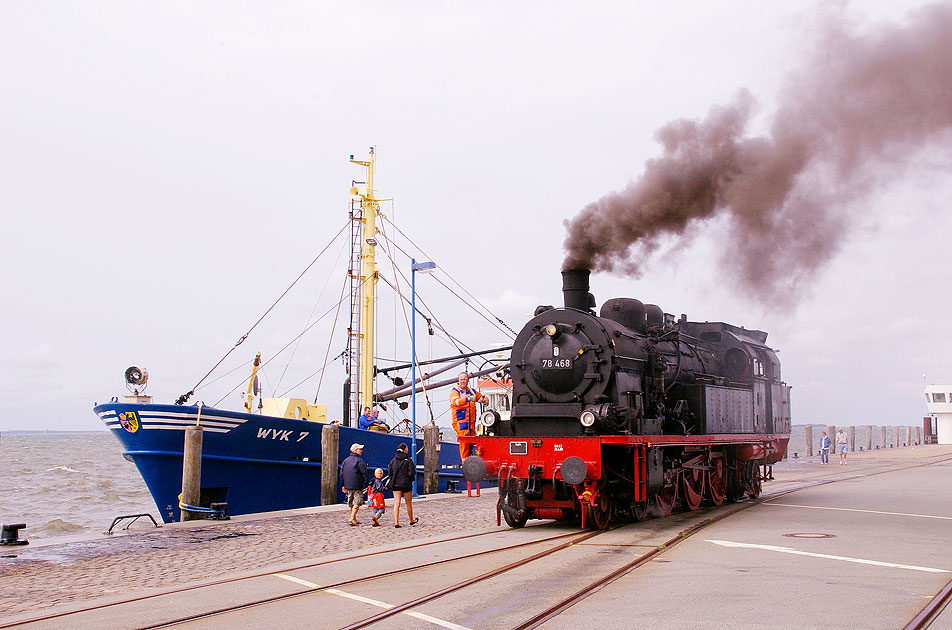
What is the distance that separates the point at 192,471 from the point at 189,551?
4.11 meters

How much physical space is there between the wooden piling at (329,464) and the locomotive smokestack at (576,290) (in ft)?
22.1

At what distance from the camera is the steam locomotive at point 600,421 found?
1312cm

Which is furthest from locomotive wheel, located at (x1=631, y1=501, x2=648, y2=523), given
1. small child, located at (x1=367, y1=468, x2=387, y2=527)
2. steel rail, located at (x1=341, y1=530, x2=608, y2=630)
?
small child, located at (x1=367, y1=468, x2=387, y2=527)

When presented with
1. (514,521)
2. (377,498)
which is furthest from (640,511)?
(377,498)

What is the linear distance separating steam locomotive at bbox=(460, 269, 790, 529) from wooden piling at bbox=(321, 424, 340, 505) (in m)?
5.21

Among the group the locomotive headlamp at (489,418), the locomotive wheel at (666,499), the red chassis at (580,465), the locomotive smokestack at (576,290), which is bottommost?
the locomotive wheel at (666,499)

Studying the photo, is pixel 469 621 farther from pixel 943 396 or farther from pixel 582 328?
pixel 943 396

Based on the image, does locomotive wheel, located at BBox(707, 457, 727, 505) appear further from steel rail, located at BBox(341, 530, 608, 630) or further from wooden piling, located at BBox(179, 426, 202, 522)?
wooden piling, located at BBox(179, 426, 202, 522)

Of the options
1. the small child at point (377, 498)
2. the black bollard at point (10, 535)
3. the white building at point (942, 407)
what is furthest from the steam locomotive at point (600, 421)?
the white building at point (942, 407)

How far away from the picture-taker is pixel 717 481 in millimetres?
17625

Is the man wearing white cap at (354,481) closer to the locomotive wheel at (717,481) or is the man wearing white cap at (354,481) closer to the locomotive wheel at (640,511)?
the locomotive wheel at (640,511)

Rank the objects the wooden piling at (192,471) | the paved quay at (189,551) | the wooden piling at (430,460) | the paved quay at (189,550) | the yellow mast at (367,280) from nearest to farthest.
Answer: the paved quay at (189,551) → the paved quay at (189,550) → the wooden piling at (192,471) → the wooden piling at (430,460) → the yellow mast at (367,280)

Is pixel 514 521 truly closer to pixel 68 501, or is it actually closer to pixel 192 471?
pixel 192 471

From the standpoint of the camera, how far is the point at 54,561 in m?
10.8
